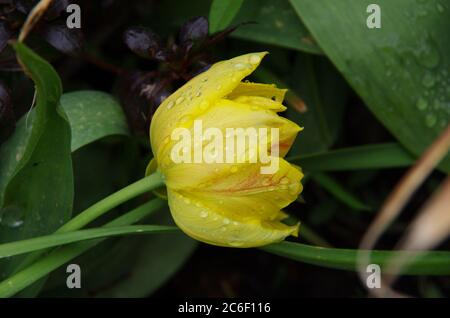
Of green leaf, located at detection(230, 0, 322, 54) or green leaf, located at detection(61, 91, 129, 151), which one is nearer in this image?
green leaf, located at detection(61, 91, 129, 151)

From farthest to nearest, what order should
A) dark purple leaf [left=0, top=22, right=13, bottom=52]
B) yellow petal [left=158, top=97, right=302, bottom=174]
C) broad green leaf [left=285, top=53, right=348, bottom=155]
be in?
1. broad green leaf [left=285, top=53, right=348, bottom=155]
2. dark purple leaf [left=0, top=22, right=13, bottom=52]
3. yellow petal [left=158, top=97, right=302, bottom=174]

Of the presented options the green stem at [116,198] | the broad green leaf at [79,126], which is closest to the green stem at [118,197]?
the green stem at [116,198]

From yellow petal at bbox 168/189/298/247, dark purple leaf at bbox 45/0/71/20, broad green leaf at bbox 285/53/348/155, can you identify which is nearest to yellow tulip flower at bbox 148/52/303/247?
yellow petal at bbox 168/189/298/247

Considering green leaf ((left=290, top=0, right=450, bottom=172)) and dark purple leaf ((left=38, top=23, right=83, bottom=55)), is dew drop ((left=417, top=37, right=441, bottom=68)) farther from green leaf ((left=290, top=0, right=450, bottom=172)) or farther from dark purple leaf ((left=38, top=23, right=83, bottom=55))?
dark purple leaf ((left=38, top=23, right=83, bottom=55))

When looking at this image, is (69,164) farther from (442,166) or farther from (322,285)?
(322,285)

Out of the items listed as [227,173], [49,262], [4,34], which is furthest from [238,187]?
[4,34]

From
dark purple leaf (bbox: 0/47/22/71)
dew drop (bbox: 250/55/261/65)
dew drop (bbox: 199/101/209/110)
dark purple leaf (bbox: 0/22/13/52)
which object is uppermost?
dew drop (bbox: 250/55/261/65)
